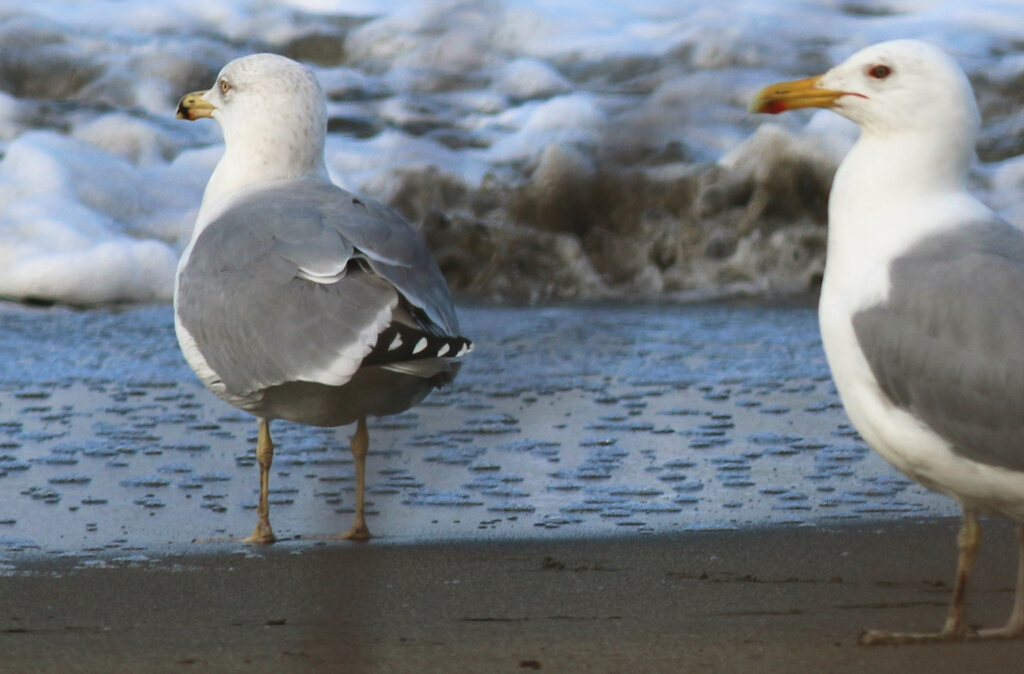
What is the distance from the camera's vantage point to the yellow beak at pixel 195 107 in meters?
4.46

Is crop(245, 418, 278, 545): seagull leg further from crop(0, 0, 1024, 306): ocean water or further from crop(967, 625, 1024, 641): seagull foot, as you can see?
crop(0, 0, 1024, 306): ocean water

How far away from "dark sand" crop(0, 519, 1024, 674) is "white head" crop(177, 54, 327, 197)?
136 cm

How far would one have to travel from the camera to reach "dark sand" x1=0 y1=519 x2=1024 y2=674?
2.44 m

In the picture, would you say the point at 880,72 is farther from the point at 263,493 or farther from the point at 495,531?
the point at 263,493

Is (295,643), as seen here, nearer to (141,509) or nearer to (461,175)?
(141,509)

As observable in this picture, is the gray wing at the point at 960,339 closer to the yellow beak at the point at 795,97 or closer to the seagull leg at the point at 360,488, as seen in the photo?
the yellow beak at the point at 795,97

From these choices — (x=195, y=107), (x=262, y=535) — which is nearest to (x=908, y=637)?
(x=262, y=535)

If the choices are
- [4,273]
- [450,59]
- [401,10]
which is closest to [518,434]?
[4,273]

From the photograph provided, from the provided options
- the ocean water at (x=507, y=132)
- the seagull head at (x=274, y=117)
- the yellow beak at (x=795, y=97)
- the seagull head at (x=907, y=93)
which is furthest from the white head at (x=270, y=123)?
the ocean water at (x=507, y=132)

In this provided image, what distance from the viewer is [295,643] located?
2.53m

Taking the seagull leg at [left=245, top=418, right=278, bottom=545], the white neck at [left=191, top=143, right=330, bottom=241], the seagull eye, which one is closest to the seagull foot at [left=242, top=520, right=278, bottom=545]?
the seagull leg at [left=245, top=418, right=278, bottom=545]

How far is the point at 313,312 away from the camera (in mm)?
3445

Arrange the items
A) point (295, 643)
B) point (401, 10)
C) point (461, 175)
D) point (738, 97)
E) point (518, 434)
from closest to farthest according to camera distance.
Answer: point (295, 643) → point (518, 434) → point (461, 175) → point (738, 97) → point (401, 10)

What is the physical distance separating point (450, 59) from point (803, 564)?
851 cm
